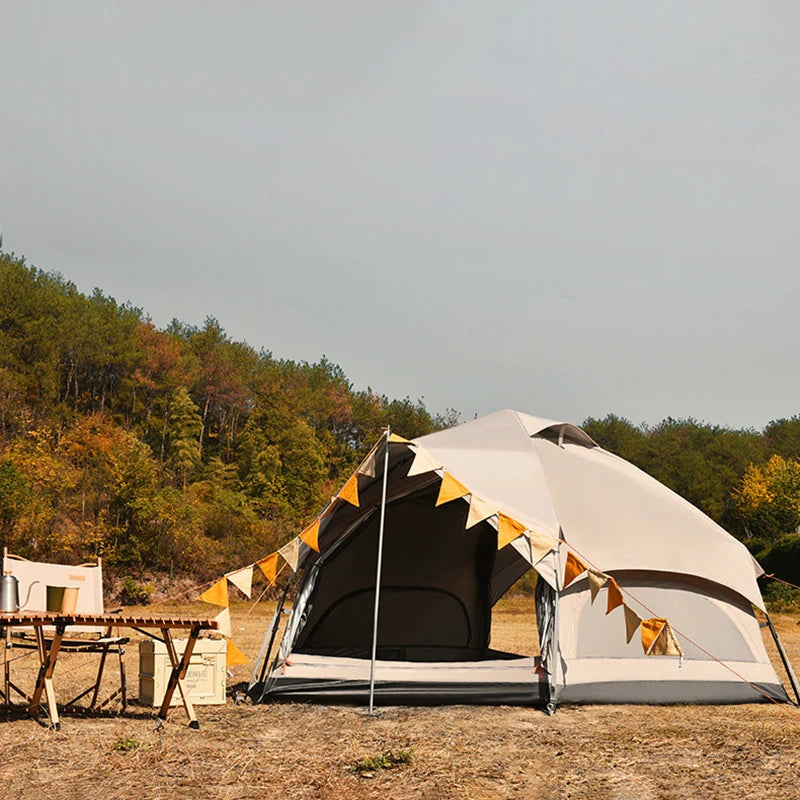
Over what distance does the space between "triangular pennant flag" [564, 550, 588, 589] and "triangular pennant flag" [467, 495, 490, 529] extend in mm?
586

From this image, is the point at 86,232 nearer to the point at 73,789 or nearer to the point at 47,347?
the point at 47,347

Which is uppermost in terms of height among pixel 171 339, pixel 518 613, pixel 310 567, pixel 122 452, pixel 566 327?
pixel 171 339

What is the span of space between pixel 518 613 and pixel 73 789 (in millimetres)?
16336

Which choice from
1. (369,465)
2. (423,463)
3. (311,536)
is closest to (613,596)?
(423,463)

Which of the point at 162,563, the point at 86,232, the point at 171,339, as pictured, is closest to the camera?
the point at 162,563

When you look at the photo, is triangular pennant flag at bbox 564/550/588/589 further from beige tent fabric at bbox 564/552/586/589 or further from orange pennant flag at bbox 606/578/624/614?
orange pennant flag at bbox 606/578/624/614

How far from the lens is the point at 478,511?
5836mm

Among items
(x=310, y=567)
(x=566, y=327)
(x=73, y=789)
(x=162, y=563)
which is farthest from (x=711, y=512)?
(x=73, y=789)

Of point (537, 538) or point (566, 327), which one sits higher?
point (566, 327)

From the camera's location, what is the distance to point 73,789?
12.0 ft

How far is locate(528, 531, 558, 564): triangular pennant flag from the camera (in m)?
5.81

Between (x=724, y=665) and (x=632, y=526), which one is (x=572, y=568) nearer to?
(x=632, y=526)

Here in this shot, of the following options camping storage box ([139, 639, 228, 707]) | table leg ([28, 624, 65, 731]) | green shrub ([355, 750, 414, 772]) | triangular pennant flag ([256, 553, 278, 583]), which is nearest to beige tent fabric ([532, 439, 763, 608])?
triangular pennant flag ([256, 553, 278, 583])

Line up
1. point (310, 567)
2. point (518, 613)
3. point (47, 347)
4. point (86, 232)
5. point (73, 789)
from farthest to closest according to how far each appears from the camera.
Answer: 1. point (47, 347)
2. point (86, 232)
3. point (518, 613)
4. point (310, 567)
5. point (73, 789)
